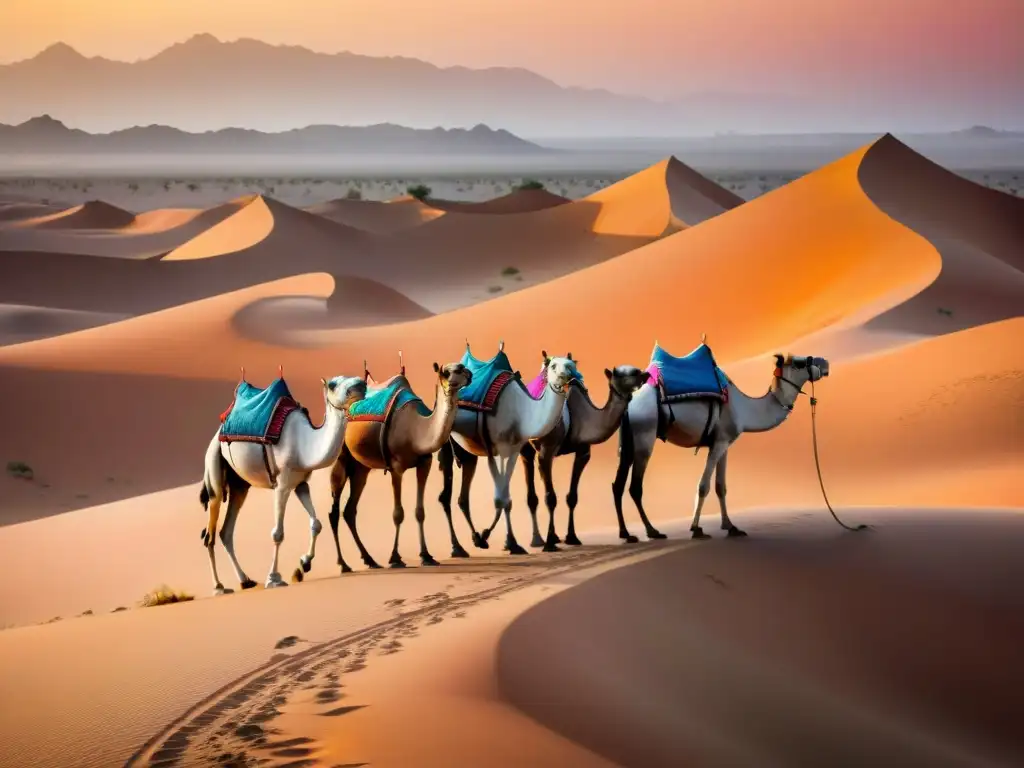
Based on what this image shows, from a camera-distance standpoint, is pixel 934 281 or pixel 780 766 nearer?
pixel 780 766

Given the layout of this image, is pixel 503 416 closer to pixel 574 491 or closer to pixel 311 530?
pixel 574 491

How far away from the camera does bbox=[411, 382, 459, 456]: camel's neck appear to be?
41.2 ft

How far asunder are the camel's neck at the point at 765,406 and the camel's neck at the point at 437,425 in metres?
3.22

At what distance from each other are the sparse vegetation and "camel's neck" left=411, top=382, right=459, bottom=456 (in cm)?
1494

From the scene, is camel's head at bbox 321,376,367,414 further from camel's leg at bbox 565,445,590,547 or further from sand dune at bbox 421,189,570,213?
sand dune at bbox 421,189,570,213

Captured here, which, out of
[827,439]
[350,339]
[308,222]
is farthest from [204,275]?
[827,439]

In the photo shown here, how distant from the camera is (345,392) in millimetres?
12156

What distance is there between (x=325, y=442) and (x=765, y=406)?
4.82 m

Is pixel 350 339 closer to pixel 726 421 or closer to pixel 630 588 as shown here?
pixel 726 421

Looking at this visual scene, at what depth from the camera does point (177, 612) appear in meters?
11.0

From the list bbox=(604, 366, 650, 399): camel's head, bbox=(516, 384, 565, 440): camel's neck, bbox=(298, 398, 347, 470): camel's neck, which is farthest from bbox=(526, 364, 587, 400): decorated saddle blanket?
bbox=(298, 398, 347, 470): camel's neck

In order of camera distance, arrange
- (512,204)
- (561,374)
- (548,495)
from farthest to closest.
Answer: (512,204) → (548,495) → (561,374)

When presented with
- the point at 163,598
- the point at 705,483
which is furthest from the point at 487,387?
the point at 163,598

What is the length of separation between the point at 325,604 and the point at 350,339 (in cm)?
2460
